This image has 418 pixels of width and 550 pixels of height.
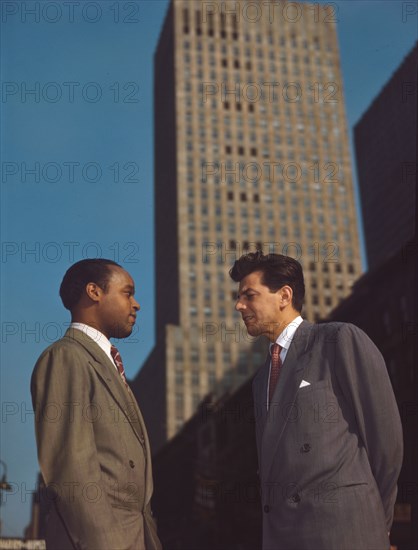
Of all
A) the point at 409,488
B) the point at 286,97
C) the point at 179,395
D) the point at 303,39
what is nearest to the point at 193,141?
the point at 286,97

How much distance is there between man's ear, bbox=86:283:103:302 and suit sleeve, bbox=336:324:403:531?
5.51ft

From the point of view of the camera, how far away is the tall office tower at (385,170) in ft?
446

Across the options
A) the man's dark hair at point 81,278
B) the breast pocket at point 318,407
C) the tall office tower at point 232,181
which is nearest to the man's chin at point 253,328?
the breast pocket at point 318,407

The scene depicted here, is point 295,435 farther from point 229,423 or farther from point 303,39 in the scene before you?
point 303,39

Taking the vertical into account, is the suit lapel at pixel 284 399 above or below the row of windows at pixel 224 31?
below

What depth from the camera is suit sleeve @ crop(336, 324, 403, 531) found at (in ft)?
16.0

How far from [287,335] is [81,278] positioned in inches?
58.1

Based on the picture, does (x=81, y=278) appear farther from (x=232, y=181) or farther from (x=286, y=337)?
(x=232, y=181)

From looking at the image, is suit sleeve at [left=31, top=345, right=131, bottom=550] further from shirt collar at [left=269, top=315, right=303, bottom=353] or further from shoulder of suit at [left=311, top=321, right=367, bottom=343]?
shoulder of suit at [left=311, top=321, right=367, bottom=343]

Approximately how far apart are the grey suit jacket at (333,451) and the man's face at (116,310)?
1.13 metres

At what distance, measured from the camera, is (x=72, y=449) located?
4.83 m

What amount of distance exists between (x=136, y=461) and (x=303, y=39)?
14634 centimetres

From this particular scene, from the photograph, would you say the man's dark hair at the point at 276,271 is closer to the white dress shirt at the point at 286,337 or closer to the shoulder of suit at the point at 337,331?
the white dress shirt at the point at 286,337

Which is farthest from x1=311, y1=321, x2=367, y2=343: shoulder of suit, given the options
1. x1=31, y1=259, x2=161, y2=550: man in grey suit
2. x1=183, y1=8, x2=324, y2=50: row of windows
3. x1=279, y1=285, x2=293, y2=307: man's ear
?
x1=183, y1=8, x2=324, y2=50: row of windows
